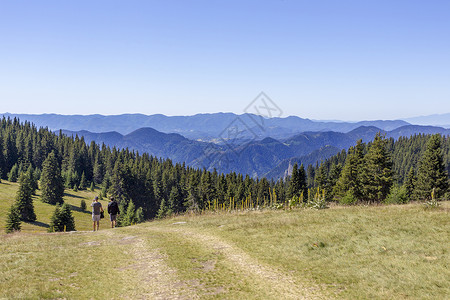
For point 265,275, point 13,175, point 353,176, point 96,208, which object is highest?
point 265,275

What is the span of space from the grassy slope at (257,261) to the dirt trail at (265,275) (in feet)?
0.14

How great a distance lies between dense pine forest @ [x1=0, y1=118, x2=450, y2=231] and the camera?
5381 cm

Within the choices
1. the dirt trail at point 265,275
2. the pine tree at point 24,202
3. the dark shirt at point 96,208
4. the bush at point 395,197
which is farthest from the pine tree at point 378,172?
the pine tree at point 24,202

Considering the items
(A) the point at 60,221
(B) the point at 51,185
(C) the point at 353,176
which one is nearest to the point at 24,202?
(B) the point at 51,185

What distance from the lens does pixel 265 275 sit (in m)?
12.6

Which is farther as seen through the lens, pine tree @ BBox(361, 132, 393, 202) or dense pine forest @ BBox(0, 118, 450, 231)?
dense pine forest @ BBox(0, 118, 450, 231)

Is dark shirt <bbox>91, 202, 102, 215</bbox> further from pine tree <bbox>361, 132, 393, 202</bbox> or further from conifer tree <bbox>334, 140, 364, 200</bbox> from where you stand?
conifer tree <bbox>334, 140, 364, 200</bbox>

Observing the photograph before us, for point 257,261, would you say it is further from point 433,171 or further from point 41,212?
point 41,212

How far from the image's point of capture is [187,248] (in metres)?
17.2

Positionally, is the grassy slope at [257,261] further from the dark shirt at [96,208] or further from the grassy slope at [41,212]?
the grassy slope at [41,212]

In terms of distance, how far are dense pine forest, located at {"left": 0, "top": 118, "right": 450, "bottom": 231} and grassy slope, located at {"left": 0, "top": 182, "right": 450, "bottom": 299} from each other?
9.01m

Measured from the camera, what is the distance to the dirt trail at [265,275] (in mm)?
10735

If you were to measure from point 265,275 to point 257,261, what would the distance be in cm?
178

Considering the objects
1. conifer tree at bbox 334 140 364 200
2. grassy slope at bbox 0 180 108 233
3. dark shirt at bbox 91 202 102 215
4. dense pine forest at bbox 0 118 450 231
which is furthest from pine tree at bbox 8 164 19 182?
conifer tree at bbox 334 140 364 200
